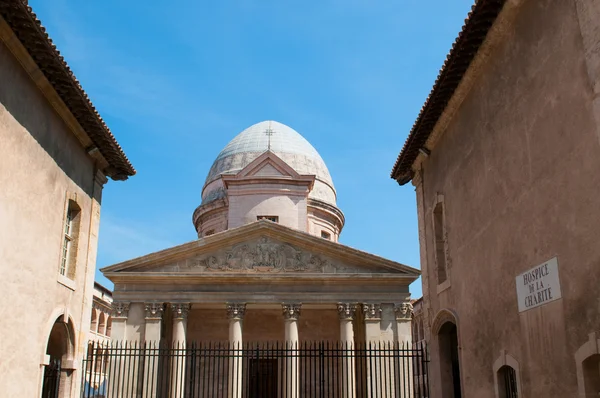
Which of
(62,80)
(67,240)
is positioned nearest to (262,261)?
(67,240)

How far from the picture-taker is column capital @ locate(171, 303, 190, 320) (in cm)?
2725

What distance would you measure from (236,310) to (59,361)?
13860 mm

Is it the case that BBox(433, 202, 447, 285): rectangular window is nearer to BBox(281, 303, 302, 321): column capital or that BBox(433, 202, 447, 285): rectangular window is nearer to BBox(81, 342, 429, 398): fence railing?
BBox(81, 342, 429, 398): fence railing

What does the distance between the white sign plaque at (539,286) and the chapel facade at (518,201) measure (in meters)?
0.02

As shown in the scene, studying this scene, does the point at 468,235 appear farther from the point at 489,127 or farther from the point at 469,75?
the point at 469,75

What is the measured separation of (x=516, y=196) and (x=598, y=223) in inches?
96.8

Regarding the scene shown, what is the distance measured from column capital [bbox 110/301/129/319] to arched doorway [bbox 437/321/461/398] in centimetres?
1683

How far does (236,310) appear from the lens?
27359 millimetres

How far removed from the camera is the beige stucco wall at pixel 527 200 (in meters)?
8.13

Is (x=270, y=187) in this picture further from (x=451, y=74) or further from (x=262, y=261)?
(x=451, y=74)

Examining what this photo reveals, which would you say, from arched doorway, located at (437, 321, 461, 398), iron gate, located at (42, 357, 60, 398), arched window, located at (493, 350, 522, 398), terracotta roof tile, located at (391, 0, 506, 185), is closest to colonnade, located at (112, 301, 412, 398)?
terracotta roof tile, located at (391, 0, 506, 185)

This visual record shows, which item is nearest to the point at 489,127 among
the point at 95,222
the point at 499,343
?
the point at 499,343

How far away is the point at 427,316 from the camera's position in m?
15.2

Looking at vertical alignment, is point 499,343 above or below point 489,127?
below
